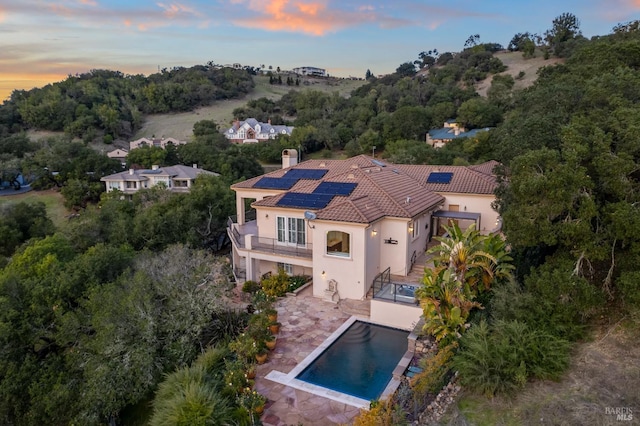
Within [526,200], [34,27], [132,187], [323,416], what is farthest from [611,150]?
[132,187]

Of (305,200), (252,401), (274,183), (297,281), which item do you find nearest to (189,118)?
(274,183)

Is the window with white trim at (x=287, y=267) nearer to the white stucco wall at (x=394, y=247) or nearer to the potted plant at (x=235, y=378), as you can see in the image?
the white stucco wall at (x=394, y=247)

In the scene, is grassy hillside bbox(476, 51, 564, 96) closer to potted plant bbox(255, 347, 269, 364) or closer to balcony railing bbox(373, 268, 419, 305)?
balcony railing bbox(373, 268, 419, 305)

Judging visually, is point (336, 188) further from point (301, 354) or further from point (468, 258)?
point (301, 354)

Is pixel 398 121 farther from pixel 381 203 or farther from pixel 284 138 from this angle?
pixel 381 203

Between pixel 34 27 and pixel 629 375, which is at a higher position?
pixel 34 27
